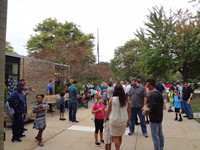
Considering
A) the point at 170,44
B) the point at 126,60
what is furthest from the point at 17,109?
the point at 126,60

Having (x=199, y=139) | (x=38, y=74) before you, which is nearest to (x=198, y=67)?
(x=38, y=74)

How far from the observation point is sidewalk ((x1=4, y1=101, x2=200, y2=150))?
610 cm

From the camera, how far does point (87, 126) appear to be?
8.78 meters

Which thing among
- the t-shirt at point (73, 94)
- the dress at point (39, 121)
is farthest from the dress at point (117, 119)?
the t-shirt at point (73, 94)

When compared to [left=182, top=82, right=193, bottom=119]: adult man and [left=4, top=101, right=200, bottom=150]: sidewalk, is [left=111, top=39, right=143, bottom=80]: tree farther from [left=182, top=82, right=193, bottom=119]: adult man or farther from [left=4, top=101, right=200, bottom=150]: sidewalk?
[left=4, top=101, right=200, bottom=150]: sidewalk

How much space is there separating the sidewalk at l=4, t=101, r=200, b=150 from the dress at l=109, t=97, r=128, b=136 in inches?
49.6

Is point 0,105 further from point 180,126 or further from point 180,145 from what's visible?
point 180,126

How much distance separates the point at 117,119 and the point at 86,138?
2.46 metres

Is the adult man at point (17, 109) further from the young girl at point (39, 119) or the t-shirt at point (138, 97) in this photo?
the t-shirt at point (138, 97)

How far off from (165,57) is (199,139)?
55.2 ft

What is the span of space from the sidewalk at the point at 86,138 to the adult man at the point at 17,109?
26 centimetres

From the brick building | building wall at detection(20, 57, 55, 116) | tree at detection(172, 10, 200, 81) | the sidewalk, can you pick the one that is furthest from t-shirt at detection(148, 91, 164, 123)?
tree at detection(172, 10, 200, 81)

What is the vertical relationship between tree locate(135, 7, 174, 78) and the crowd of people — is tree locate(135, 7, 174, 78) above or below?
above

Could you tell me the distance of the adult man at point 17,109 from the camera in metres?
6.44
